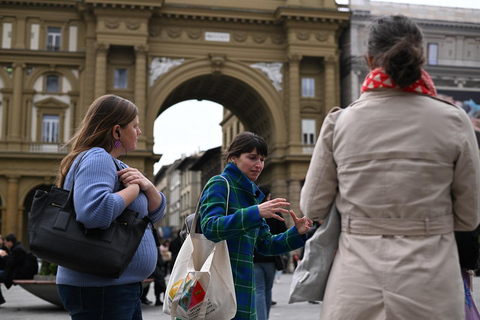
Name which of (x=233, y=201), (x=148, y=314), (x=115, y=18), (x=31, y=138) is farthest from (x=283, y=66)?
(x=233, y=201)

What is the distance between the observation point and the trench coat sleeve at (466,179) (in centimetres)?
264

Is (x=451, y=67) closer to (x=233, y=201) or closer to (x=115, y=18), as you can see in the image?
(x=115, y=18)

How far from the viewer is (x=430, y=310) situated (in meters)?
2.49

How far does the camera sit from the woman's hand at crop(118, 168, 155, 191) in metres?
3.16

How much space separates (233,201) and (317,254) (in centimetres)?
114

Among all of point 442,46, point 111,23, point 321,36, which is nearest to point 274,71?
point 321,36

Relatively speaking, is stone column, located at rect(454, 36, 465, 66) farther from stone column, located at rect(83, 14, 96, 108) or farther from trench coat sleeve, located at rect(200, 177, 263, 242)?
trench coat sleeve, located at rect(200, 177, 263, 242)

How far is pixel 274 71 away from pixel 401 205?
120 ft

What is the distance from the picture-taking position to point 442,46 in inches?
1598

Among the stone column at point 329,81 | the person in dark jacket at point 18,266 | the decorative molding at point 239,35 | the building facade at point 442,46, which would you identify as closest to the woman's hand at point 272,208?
the person in dark jacket at point 18,266

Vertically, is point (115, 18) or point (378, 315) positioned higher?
point (115, 18)

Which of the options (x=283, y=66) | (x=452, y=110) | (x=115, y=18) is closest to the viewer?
(x=452, y=110)

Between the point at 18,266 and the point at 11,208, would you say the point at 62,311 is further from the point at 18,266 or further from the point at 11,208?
the point at 11,208

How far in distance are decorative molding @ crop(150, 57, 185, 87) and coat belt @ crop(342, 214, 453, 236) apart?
35704mm
